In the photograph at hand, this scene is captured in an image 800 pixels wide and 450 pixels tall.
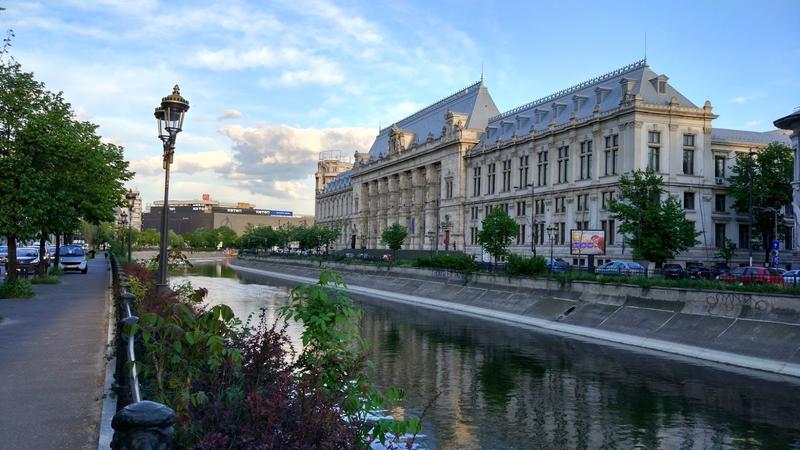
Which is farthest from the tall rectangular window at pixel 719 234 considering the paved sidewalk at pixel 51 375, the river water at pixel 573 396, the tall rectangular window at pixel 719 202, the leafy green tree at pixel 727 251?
the paved sidewalk at pixel 51 375

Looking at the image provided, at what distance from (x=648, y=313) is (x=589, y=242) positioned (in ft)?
44.6

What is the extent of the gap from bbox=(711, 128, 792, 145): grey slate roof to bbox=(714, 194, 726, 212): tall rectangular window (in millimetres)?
5579

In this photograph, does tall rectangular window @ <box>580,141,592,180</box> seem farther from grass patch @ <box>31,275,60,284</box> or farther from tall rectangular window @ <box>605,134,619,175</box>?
grass patch @ <box>31,275,60,284</box>

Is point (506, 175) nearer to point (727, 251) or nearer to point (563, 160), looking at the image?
point (563, 160)

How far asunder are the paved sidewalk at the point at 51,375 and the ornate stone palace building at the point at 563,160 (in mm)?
48075

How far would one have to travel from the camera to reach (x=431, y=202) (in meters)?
101

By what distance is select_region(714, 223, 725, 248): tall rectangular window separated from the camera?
63.7 m

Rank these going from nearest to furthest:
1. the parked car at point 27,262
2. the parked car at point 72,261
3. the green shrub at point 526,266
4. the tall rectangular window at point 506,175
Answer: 1. the parked car at point 27,262
2. the green shrub at point 526,266
3. the parked car at point 72,261
4. the tall rectangular window at point 506,175

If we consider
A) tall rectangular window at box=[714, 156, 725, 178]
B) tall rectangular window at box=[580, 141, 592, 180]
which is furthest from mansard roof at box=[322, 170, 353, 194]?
tall rectangular window at box=[714, 156, 725, 178]

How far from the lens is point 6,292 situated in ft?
98.5

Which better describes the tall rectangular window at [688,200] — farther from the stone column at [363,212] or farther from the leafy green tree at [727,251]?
the stone column at [363,212]

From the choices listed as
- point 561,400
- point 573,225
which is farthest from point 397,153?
point 561,400

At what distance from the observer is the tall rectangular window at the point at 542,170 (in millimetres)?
75250

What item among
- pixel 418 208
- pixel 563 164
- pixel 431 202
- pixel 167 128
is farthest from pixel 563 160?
pixel 167 128
